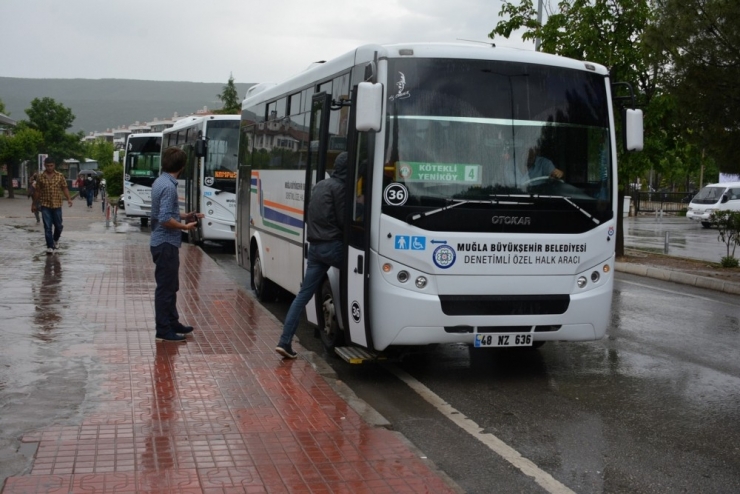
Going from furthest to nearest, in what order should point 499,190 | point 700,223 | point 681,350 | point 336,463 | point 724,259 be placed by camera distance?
point 700,223, point 724,259, point 681,350, point 499,190, point 336,463

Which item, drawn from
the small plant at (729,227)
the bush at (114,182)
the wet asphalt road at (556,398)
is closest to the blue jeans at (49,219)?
the wet asphalt road at (556,398)

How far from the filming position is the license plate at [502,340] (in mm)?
8117

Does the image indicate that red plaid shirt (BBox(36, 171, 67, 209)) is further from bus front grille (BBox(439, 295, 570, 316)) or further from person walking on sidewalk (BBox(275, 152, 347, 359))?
bus front grille (BBox(439, 295, 570, 316))

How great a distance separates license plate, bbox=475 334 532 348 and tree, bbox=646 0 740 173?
31.9ft

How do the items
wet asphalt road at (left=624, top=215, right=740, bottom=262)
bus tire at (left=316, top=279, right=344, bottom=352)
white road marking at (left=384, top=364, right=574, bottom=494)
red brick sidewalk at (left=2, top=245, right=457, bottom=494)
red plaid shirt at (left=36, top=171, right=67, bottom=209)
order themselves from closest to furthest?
red brick sidewalk at (left=2, top=245, right=457, bottom=494)
white road marking at (left=384, top=364, right=574, bottom=494)
bus tire at (left=316, top=279, right=344, bottom=352)
red plaid shirt at (left=36, top=171, right=67, bottom=209)
wet asphalt road at (left=624, top=215, right=740, bottom=262)

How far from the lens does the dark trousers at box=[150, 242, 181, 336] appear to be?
9.52 meters

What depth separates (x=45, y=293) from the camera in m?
13.1

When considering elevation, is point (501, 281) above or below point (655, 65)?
below

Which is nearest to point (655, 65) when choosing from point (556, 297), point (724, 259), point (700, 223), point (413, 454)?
point (724, 259)

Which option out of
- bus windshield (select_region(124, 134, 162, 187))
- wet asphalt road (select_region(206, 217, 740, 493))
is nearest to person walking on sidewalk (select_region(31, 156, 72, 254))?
wet asphalt road (select_region(206, 217, 740, 493))

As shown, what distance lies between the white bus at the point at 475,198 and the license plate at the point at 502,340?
0.04 ft

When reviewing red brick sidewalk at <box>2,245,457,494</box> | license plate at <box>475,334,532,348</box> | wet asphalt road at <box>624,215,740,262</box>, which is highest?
license plate at <box>475,334,532,348</box>

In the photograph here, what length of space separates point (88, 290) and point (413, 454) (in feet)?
28.8

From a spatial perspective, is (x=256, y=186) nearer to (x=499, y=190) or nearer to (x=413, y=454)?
(x=499, y=190)
